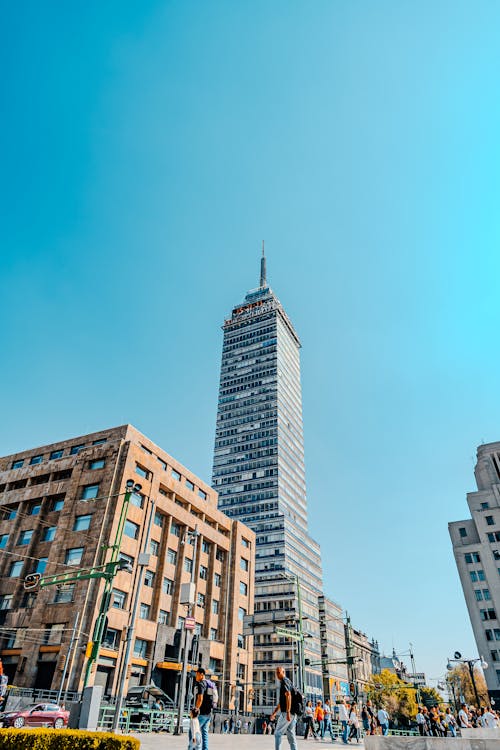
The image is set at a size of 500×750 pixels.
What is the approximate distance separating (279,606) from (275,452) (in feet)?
116

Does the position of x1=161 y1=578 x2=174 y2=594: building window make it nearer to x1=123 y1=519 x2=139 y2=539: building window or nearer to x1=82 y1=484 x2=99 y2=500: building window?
x1=123 y1=519 x2=139 y2=539: building window

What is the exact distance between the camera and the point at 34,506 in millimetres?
41312

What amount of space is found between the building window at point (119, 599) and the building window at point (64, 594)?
2.88m

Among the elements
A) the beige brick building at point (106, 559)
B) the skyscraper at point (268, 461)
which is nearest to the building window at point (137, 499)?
the beige brick building at point (106, 559)

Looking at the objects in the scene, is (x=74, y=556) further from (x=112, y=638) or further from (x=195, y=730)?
(x=195, y=730)

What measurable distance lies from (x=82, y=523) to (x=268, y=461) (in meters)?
77.8

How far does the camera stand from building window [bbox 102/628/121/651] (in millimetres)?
32844

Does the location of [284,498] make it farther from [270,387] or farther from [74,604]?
[74,604]

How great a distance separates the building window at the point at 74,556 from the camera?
116 feet

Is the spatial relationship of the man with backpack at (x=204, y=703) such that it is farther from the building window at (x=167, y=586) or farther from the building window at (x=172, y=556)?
the building window at (x=172, y=556)

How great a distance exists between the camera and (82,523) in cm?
3694

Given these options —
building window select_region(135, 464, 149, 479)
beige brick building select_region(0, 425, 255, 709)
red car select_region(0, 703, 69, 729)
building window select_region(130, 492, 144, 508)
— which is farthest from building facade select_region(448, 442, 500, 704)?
red car select_region(0, 703, 69, 729)

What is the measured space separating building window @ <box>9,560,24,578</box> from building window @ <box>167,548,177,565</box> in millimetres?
11920

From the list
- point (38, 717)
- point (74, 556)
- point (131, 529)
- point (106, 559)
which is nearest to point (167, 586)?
point (131, 529)
